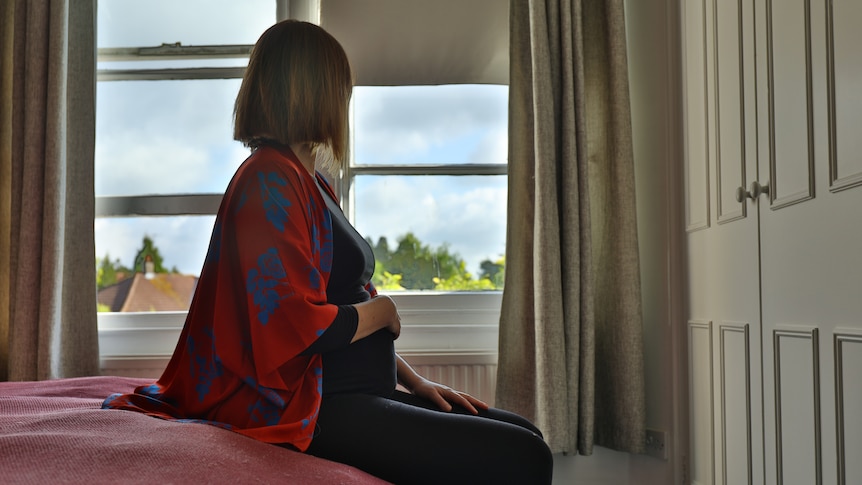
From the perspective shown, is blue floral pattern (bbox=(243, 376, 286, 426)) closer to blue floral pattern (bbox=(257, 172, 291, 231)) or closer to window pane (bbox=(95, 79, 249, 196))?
blue floral pattern (bbox=(257, 172, 291, 231))

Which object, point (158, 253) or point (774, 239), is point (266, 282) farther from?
point (158, 253)

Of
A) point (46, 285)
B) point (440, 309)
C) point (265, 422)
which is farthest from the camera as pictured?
point (440, 309)

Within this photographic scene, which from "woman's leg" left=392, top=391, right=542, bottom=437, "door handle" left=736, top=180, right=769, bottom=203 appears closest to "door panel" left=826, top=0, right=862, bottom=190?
"door handle" left=736, top=180, right=769, bottom=203

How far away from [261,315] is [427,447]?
1.06ft

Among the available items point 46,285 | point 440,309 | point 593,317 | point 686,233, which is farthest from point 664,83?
point 46,285

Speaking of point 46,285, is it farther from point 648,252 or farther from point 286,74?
point 648,252

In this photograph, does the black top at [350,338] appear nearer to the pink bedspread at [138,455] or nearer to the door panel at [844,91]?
the pink bedspread at [138,455]

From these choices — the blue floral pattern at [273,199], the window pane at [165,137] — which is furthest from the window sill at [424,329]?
the blue floral pattern at [273,199]

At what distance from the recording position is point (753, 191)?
183cm

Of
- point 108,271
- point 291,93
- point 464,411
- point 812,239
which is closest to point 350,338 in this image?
point 464,411

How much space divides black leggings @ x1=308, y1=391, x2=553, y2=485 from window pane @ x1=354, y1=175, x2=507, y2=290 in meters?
1.52

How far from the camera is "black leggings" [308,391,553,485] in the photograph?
3.85 feet

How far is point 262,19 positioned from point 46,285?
3.88 feet

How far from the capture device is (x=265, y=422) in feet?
4.05
